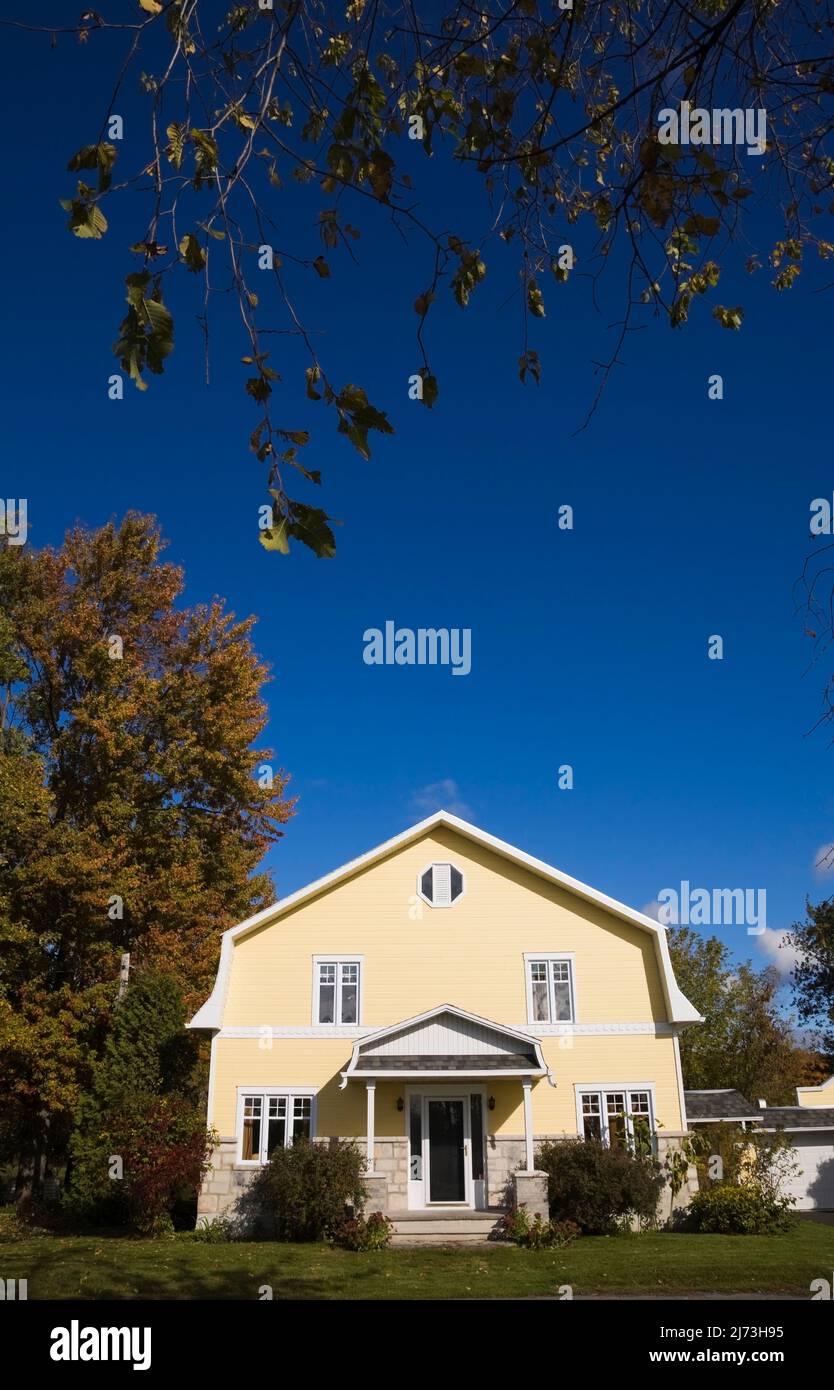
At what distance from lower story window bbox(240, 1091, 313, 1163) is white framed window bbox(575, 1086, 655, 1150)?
580 cm

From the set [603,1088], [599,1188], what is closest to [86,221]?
[599,1188]

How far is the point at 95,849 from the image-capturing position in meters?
24.5

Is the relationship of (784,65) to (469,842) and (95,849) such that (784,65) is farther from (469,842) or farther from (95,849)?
(95,849)

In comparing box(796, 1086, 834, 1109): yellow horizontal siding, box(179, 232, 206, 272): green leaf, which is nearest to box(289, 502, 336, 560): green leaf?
box(179, 232, 206, 272): green leaf

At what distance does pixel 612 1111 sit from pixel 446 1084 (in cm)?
360

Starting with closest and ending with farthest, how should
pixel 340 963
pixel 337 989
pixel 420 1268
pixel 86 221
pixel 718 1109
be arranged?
1. pixel 86 221
2. pixel 420 1268
3. pixel 337 989
4. pixel 340 963
5. pixel 718 1109

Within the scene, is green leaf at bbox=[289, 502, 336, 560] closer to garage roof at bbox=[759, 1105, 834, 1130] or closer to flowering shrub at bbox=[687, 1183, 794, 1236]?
flowering shrub at bbox=[687, 1183, 794, 1236]

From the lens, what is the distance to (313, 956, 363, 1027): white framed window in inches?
838

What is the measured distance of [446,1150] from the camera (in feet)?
66.4

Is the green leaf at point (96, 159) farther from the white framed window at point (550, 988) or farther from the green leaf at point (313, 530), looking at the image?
the white framed window at point (550, 988)

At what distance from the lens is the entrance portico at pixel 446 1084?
19297 mm

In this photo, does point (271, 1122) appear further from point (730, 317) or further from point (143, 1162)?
point (730, 317)
